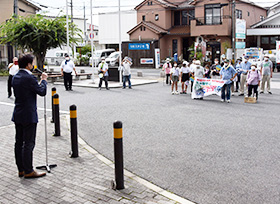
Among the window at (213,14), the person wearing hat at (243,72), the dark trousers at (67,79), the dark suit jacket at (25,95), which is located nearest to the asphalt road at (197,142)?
the dark suit jacket at (25,95)

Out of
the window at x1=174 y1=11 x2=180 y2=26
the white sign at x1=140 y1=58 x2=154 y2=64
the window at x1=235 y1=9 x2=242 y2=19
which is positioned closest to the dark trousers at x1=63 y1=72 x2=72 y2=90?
the white sign at x1=140 y1=58 x2=154 y2=64

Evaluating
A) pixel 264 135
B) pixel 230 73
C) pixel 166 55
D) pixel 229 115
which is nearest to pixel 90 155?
pixel 264 135

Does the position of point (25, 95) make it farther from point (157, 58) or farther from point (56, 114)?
point (157, 58)

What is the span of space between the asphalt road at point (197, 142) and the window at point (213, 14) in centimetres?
2546

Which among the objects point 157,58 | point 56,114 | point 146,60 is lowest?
point 56,114

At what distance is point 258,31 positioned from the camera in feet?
127

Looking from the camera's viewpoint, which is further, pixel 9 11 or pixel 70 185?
pixel 9 11

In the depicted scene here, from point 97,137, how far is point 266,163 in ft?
13.4

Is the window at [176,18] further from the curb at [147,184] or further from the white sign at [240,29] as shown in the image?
the curb at [147,184]

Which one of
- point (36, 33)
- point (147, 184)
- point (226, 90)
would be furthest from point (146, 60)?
point (147, 184)

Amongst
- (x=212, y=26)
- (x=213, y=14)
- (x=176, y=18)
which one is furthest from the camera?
(x=176, y=18)

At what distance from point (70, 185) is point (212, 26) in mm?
35716

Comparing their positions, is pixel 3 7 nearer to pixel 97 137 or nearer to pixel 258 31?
pixel 258 31

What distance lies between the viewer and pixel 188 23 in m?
43.8
